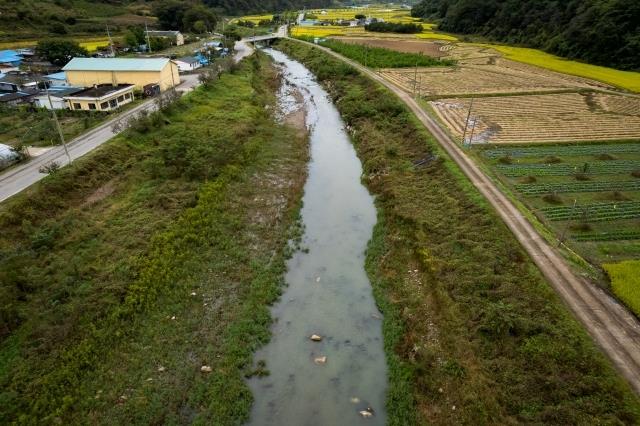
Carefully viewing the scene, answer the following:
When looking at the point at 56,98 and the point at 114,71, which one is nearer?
the point at 56,98

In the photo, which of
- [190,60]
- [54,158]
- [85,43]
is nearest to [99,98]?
[54,158]

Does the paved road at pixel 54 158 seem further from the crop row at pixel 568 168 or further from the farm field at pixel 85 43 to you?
the farm field at pixel 85 43

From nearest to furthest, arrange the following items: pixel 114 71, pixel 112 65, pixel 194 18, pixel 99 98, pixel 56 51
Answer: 1. pixel 99 98
2. pixel 114 71
3. pixel 112 65
4. pixel 56 51
5. pixel 194 18

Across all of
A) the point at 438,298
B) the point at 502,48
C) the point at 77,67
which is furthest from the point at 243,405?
the point at 502,48

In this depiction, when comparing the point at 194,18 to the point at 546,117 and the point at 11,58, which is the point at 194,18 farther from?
the point at 546,117

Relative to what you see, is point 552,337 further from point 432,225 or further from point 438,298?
point 432,225

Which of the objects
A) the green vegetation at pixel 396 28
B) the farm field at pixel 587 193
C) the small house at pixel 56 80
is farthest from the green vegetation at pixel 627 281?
the green vegetation at pixel 396 28
